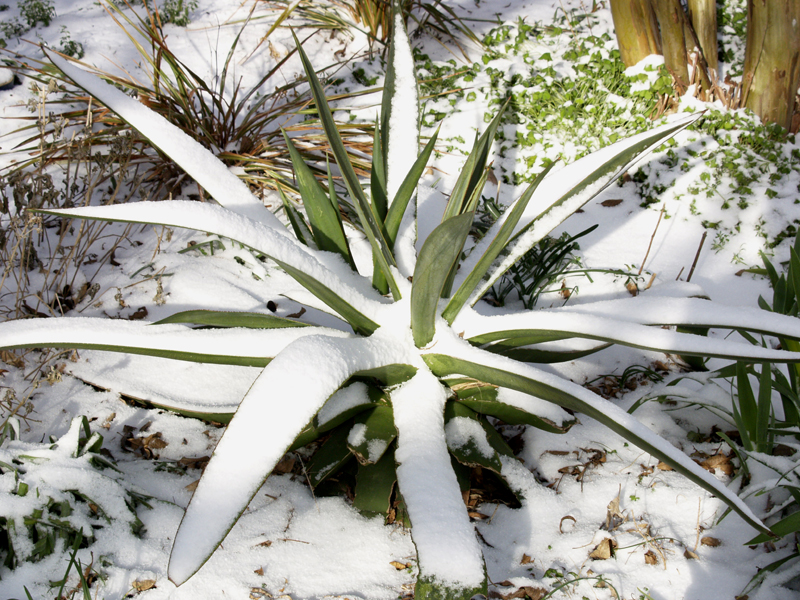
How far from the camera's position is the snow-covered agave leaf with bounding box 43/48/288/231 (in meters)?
1.27

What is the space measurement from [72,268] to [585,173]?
1850 mm

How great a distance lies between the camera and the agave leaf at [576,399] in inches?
33.6

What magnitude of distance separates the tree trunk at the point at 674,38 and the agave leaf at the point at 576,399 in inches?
88.6

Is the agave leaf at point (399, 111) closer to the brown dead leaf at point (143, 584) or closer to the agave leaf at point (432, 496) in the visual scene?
the agave leaf at point (432, 496)

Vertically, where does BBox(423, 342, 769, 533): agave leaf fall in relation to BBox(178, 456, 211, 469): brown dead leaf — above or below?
above

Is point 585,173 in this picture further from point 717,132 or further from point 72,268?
point 72,268

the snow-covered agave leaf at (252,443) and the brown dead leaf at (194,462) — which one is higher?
the snow-covered agave leaf at (252,443)

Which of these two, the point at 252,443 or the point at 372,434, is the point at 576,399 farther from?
the point at 252,443

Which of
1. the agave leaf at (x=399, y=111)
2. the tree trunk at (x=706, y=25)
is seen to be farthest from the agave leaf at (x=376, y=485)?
the tree trunk at (x=706, y=25)

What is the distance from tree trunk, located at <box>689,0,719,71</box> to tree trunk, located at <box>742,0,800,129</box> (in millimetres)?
189

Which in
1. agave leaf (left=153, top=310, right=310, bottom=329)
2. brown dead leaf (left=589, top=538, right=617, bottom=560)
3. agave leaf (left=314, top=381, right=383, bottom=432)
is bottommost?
brown dead leaf (left=589, top=538, right=617, bottom=560)

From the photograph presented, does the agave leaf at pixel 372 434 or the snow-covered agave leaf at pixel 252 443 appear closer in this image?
the snow-covered agave leaf at pixel 252 443

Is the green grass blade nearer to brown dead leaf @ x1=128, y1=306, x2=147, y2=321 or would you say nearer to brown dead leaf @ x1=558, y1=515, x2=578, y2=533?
brown dead leaf @ x1=558, y1=515, x2=578, y2=533

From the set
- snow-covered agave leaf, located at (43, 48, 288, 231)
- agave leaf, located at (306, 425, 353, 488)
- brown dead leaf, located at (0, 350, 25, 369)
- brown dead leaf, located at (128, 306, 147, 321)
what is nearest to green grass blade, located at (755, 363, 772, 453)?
agave leaf, located at (306, 425, 353, 488)
